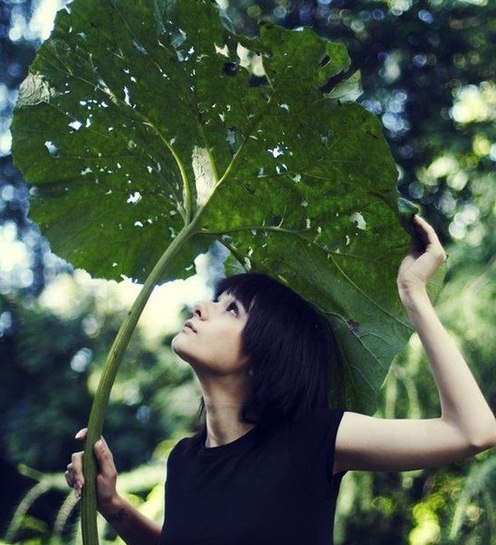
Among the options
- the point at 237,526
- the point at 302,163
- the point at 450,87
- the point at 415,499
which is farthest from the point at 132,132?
the point at 450,87

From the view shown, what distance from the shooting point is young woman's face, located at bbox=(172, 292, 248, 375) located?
1.53 meters

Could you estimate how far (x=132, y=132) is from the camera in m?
1.72

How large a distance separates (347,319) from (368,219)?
0.66 feet

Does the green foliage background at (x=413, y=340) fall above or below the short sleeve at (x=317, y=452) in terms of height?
below

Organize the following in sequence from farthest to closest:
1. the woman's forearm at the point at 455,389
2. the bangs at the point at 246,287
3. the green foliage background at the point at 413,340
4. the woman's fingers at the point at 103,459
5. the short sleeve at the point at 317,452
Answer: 1. the green foliage background at the point at 413,340
2. the bangs at the point at 246,287
3. the woman's fingers at the point at 103,459
4. the short sleeve at the point at 317,452
5. the woman's forearm at the point at 455,389

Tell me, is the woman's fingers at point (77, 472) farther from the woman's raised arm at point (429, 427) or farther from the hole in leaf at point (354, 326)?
the hole in leaf at point (354, 326)

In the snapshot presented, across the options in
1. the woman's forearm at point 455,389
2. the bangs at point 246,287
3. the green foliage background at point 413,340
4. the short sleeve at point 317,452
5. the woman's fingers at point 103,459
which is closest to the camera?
the woman's forearm at point 455,389

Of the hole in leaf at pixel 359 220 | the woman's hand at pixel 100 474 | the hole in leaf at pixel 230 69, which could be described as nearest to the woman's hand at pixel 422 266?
the hole in leaf at pixel 359 220

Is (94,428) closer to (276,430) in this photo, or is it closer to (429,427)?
(276,430)

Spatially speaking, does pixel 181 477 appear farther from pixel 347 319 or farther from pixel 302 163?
pixel 302 163

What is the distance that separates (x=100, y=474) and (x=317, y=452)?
40 centimetres

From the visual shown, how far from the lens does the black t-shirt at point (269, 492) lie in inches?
54.7

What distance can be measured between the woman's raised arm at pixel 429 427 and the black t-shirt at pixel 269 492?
39 millimetres

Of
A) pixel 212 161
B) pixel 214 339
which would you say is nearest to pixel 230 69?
pixel 212 161
